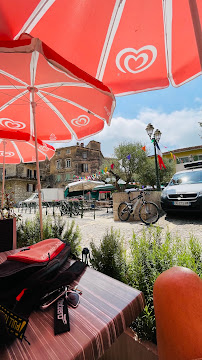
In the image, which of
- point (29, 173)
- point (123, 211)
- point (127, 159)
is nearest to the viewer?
point (123, 211)

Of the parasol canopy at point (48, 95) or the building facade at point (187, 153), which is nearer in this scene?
the parasol canopy at point (48, 95)

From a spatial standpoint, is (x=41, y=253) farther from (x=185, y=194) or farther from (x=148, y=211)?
(x=148, y=211)

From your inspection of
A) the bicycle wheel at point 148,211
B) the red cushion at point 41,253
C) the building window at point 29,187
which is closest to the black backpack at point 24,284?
the red cushion at point 41,253

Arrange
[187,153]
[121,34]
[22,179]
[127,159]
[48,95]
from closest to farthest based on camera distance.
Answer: [121,34] → [48,95] → [127,159] → [187,153] → [22,179]

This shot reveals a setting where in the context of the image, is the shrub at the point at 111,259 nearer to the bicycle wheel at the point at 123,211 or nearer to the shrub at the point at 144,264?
the shrub at the point at 144,264

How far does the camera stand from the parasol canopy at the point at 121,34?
1949mm

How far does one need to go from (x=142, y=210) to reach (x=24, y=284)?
6.34m

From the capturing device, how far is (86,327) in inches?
29.9

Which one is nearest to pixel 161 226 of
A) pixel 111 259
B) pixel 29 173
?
pixel 111 259

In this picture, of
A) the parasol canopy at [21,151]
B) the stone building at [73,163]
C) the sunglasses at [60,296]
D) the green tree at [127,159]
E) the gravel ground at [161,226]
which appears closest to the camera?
the sunglasses at [60,296]

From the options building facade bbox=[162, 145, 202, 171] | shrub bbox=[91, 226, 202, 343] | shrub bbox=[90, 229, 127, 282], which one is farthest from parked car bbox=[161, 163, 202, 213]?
building facade bbox=[162, 145, 202, 171]

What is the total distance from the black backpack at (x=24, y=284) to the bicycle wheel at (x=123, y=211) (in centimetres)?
604

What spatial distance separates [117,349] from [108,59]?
11.0ft

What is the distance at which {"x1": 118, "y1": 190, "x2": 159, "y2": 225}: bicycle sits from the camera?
6.71m
